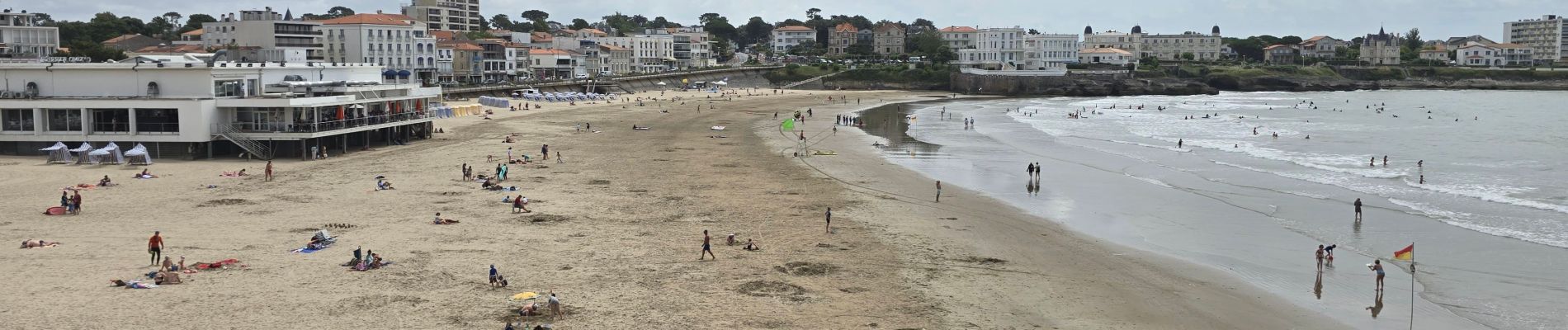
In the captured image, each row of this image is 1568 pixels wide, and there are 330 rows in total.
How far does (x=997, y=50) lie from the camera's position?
410ft

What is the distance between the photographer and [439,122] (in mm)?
55875

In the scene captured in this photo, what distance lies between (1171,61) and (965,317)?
477 feet

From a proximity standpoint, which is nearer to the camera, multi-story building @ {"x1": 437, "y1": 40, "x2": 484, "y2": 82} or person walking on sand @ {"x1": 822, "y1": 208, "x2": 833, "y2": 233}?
person walking on sand @ {"x1": 822, "y1": 208, "x2": 833, "y2": 233}

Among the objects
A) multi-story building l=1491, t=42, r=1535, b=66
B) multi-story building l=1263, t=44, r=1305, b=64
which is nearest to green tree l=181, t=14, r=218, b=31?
multi-story building l=1263, t=44, r=1305, b=64

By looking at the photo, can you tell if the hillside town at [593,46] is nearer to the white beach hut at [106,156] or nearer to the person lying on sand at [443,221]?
the white beach hut at [106,156]

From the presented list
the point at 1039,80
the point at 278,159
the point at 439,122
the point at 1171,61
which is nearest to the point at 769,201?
the point at 278,159

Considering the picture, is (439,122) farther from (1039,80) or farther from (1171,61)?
(1171,61)

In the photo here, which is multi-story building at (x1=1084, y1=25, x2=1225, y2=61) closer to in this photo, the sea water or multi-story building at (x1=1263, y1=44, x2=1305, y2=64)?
multi-story building at (x1=1263, y1=44, x2=1305, y2=64)

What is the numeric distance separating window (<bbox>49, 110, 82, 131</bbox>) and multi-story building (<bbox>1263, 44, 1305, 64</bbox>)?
15404 centimetres

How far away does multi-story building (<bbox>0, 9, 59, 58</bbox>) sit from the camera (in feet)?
232

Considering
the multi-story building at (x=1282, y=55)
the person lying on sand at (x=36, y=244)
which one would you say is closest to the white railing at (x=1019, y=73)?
the multi-story building at (x=1282, y=55)

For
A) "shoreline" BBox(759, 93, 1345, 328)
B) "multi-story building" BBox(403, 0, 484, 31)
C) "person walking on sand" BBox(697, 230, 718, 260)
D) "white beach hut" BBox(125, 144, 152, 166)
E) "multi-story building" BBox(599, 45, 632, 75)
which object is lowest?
"shoreline" BBox(759, 93, 1345, 328)

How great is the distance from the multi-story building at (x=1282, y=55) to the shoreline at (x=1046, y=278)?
148m

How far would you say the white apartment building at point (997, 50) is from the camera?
410ft
